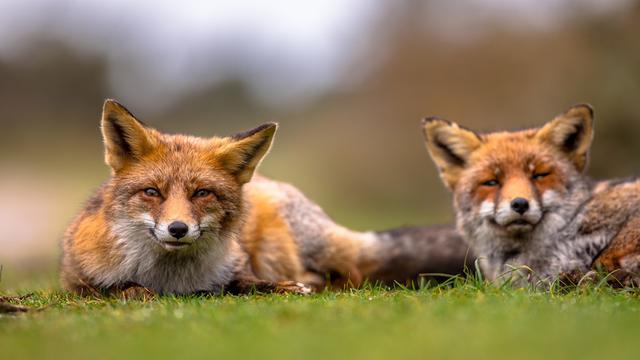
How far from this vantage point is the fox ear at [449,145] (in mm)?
8234

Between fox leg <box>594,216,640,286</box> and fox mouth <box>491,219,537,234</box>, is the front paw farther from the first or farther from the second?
fox leg <box>594,216,640,286</box>

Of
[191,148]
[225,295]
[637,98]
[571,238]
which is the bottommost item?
[225,295]

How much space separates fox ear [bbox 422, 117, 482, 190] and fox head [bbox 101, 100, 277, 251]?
189 centimetres

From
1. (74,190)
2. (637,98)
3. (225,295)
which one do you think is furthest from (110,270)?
(74,190)

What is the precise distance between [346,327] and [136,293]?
2621 mm

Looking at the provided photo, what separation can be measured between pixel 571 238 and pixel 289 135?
26.1m

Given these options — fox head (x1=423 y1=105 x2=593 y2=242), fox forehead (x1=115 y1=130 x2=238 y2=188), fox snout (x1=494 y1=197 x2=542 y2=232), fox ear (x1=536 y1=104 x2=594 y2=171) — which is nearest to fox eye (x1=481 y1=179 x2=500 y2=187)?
fox head (x1=423 y1=105 x2=593 y2=242)

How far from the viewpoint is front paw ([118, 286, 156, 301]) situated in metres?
6.67

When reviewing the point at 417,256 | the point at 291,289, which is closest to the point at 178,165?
the point at 291,289

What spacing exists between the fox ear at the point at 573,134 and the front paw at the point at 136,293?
3.95m

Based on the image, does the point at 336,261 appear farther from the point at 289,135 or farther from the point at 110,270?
the point at 289,135

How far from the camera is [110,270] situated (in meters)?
7.07

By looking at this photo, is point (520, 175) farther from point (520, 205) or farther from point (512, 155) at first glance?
point (520, 205)

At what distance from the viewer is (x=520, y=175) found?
7.61 metres
